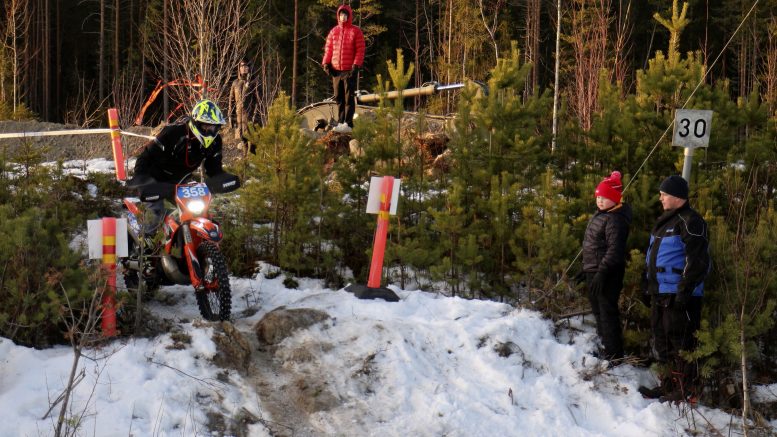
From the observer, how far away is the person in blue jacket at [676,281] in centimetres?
573

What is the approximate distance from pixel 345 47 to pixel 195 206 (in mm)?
7538

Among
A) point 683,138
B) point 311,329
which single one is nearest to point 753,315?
point 683,138

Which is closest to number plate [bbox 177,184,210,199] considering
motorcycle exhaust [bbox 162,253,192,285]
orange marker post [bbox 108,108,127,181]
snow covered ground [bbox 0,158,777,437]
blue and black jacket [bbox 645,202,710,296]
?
motorcycle exhaust [bbox 162,253,192,285]

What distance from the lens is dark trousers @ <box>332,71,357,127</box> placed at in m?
13.7

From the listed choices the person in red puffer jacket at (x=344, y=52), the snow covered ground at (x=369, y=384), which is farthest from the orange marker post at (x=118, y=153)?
the snow covered ground at (x=369, y=384)

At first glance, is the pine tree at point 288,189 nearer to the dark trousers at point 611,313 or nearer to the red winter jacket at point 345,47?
the dark trousers at point 611,313

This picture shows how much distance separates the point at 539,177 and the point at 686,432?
3.57 meters

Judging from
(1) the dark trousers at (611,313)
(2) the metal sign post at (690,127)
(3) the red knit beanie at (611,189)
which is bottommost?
(1) the dark trousers at (611,313)

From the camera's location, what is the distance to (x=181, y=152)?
7.11 metres

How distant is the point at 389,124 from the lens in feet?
28.8

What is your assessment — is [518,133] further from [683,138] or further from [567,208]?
[683,138]

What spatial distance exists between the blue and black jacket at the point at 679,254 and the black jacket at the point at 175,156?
4117 millimetres

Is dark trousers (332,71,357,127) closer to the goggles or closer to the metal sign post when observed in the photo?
the goggles

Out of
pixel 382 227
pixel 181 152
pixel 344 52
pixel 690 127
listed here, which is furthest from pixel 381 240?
pixel 344 52
